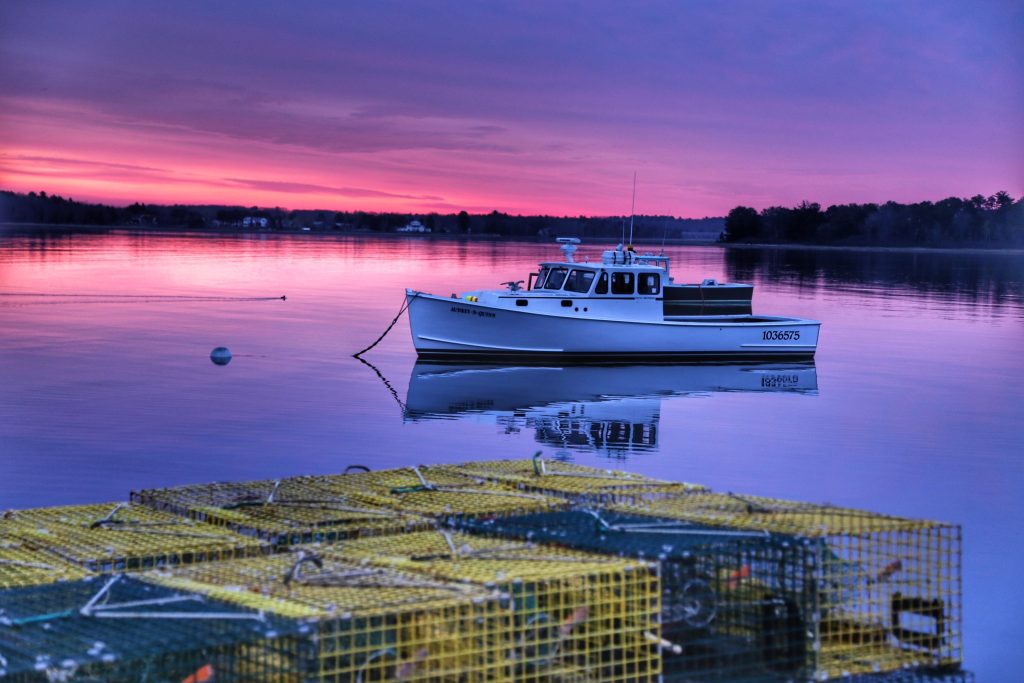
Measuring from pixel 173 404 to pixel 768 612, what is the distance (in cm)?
2160

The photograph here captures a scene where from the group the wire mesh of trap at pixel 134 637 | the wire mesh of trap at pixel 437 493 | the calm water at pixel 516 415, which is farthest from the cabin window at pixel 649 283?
the wire mesh of trap at pixel 134 637

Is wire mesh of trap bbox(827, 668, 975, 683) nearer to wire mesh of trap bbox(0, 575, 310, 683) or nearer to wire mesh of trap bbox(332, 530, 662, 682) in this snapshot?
wire mesh of trap bbox(332, 530, 662, 682)

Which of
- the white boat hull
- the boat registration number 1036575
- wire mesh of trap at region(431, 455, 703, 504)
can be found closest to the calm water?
the white boat hull

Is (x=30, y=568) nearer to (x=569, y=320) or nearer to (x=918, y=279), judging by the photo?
(x=569, y=320)

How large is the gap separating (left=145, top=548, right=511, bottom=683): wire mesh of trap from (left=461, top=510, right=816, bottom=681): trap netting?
1308 mm

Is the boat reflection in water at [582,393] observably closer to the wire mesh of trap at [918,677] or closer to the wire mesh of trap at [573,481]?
the wire mesh of trap at [573,481]

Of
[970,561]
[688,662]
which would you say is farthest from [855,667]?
[970,561]

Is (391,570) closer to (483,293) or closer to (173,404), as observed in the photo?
(173,404)

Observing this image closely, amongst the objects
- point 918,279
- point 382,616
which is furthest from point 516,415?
point 918,279

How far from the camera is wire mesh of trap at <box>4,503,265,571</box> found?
870 cm

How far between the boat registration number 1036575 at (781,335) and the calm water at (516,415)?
925mm

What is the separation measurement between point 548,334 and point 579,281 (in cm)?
170

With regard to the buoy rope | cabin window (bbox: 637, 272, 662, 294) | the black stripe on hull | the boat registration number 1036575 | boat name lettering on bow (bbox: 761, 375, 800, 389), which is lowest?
the buoy rope

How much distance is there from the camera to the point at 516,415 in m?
28.8
